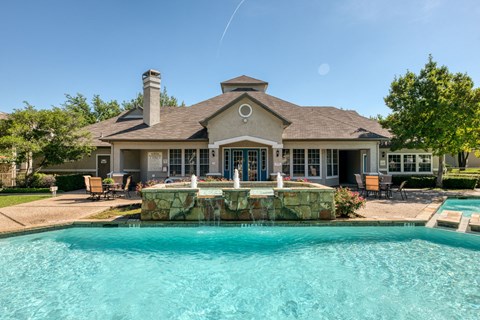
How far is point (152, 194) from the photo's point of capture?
9602mm

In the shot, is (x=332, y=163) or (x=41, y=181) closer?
(x=41, y=181)

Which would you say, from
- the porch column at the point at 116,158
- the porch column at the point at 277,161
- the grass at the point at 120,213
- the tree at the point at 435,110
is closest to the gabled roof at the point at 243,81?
the porch column at the point at 277,161

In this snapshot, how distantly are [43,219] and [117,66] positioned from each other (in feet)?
64.2

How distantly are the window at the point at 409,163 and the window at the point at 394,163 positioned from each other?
423 millimetres

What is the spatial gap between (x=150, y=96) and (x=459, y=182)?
25.1m

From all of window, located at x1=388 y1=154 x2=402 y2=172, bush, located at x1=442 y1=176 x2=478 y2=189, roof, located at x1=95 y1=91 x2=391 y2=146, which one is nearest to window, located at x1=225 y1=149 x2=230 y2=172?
roof, located at x1=95 y1=91 x2=391 y2=146

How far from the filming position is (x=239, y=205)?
9.60 m

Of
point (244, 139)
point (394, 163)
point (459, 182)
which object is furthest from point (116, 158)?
point (459, 182)

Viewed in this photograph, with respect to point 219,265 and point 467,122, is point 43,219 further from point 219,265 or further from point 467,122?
point 467,122

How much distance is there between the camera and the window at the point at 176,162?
18609 millimetres

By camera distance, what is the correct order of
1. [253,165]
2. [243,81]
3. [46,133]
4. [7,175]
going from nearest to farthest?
[253,165] < [46,133] < [7,175] < [243,81]

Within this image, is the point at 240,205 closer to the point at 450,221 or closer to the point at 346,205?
the point at 346,205

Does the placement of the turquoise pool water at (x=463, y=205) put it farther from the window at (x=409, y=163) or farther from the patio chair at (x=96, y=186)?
the patio chair at (x=96, y=186)

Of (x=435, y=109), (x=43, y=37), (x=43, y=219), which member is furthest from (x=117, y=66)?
(x=435, y=109)
